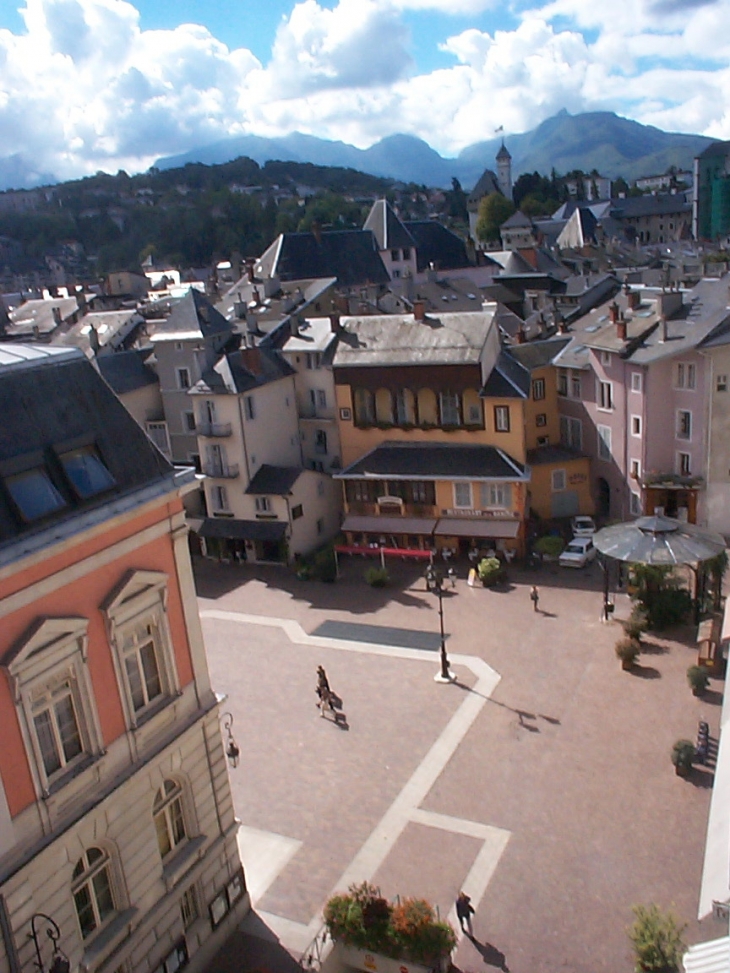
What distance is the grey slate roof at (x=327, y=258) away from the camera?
279 ft

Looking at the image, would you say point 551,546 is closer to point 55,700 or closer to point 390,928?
point 390,928

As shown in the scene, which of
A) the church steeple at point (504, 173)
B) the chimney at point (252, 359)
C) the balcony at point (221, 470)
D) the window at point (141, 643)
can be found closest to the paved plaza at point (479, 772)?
the window at point (141, 643)

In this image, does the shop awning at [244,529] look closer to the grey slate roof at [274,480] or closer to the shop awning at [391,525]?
the grey slate roof at [274,480]

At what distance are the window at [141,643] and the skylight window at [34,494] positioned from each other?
218cm

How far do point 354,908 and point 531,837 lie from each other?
21.8 feet

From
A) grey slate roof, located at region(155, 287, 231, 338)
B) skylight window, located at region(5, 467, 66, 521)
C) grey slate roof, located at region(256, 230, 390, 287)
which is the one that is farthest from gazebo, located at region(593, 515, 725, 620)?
grey slate roof, located at region(256, 230, 390, 287)

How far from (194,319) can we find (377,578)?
18.3m

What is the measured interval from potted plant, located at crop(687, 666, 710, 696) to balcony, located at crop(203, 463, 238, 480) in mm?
25124

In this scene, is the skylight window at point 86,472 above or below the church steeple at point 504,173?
below

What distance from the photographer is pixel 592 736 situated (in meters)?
27.5

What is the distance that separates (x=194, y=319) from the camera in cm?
4678

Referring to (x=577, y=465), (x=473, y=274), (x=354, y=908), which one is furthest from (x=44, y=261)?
(x=354, y=908)

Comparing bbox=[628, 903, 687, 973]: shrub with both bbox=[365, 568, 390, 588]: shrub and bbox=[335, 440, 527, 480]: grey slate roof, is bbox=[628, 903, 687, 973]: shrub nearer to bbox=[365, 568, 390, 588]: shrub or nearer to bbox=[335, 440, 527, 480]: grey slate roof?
bbox=[365, 568, 390, 588]: shrub

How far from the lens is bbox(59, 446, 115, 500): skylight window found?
15320 mm
